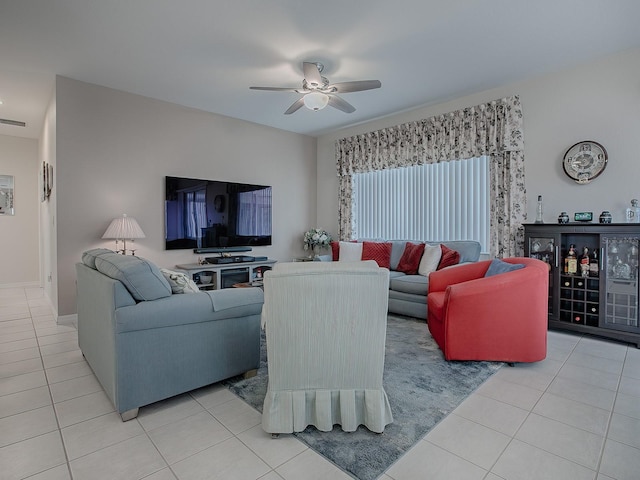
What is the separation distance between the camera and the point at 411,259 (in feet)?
15.4

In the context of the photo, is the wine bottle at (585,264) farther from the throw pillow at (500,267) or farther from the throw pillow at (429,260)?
the throw pillow at (429,260)

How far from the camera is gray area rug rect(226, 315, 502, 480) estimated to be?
167 centimetres

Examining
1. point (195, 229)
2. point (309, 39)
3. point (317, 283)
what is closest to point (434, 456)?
point (317, 283)

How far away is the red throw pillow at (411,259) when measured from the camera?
4637 mm

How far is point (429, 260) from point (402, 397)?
2516 millimetres

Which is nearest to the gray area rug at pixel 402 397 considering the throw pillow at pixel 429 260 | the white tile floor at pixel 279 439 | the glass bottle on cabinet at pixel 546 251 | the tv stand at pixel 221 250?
the white tile floor at pixel 279 439

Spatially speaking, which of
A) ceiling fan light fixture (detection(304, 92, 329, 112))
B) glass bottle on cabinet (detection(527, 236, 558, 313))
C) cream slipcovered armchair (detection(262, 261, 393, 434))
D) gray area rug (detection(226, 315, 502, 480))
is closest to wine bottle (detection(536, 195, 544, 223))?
glass bottle on cabinet (detection(527, 236, 558, 313))

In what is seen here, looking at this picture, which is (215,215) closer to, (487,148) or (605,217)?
(487,148)

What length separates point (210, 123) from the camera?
5.13 m

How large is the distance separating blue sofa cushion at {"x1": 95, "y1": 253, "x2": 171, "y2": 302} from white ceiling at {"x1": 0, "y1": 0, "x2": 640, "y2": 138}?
202cm

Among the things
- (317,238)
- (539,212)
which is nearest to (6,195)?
(317,238)

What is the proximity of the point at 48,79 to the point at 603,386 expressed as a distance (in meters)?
6.02

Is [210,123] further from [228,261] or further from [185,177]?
[228,261]

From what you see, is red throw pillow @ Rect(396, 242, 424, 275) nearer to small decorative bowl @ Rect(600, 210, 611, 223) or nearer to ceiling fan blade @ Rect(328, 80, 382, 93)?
small decorative bowl @ Rect(600, 210, 611, 223)
